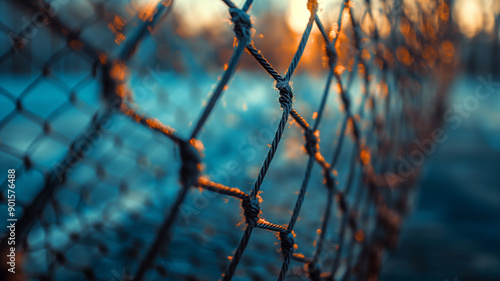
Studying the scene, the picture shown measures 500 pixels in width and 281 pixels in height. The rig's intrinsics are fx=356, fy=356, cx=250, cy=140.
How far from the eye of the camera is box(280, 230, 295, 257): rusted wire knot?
423 millimetres

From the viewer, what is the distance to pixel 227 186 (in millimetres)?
527

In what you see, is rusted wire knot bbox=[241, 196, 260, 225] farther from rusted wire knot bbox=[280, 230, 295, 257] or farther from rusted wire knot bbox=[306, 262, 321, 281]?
rusted wire knot bbox=[306, 262, 321, 281]

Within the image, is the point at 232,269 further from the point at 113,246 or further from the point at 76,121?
the point at 76,121

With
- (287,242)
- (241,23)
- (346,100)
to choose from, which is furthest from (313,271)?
(241,23)

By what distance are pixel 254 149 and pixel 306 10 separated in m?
1.67

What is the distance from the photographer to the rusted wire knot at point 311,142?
46 cm

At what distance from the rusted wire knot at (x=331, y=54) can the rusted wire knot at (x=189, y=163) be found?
22cm

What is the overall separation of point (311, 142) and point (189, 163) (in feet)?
Answer: 0.55

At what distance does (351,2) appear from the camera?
485 millimetres

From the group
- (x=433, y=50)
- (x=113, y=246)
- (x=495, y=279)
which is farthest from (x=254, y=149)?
(x=495, y=279)

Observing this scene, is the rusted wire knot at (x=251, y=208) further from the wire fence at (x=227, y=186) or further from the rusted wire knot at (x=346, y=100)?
the rusted wire knot at (x=346, y=100)

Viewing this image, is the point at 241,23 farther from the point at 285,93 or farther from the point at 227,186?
the point at 227,186

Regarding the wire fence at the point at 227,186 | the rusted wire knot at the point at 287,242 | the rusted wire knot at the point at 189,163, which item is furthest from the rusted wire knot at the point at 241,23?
the rusted wire knot at the point at 287,242

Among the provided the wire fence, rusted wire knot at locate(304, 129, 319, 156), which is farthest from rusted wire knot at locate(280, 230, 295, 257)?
rusted wire knot at locate(304, 129, 319, 156)
